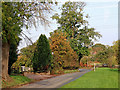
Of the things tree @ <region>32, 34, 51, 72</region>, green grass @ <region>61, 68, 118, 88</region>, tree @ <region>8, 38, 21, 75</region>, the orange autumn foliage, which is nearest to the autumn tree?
the orange autumn foliage

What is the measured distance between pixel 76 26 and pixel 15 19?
3552 centimetres

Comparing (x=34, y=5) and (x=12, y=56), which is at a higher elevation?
(x=34, y=5)

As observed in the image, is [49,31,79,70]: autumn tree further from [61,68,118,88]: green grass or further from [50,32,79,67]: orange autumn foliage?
[61,68,118,88]: green grass

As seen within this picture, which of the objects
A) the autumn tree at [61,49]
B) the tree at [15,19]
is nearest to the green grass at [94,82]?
the tree at [15,19]

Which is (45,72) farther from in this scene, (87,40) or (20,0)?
(87,40)

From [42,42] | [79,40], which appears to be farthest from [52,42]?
[79,40]

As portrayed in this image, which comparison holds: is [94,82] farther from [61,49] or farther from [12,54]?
[61,49]

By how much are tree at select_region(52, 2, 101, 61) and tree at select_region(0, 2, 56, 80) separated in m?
29.5

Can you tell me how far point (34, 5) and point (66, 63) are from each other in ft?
69.0

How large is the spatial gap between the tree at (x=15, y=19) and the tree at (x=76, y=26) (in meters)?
29.5

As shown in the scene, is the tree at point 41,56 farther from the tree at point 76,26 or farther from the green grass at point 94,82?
the tree at point 76,26

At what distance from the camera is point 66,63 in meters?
34.8

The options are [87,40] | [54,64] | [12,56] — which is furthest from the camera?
[87,40]

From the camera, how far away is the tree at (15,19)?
13227 millimetres
